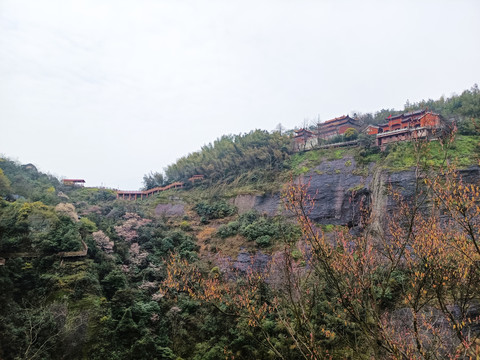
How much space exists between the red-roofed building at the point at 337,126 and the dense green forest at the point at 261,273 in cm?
868

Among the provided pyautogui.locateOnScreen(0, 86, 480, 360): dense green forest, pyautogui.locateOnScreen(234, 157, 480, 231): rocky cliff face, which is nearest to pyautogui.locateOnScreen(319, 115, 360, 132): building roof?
pyautogui.locateOnScreen(0, 86, 480, 360): dense green forest

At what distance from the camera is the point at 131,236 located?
65.6 feet

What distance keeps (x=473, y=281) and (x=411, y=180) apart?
16.2 m

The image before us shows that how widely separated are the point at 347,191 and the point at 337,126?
15621 mm

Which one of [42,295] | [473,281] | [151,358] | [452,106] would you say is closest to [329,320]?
[151,358]

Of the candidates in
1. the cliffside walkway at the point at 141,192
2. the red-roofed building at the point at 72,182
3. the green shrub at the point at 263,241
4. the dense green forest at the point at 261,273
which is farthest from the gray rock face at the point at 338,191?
the red-roofed building at the point at 72,182

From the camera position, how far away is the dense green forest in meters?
4.70

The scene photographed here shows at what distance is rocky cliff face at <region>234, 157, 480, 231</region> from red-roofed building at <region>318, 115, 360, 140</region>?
1052 cm

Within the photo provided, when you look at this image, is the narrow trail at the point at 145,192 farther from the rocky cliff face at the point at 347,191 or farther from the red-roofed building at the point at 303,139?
the red-roofed building at the point at 303,139

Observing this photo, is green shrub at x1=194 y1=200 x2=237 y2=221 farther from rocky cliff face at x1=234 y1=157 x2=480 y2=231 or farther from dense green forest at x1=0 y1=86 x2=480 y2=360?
rocky cliff face at x1=234 y1=157 x2=480 y2=231

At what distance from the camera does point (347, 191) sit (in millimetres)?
21859

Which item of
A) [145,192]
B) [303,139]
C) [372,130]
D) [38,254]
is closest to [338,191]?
[372,130]

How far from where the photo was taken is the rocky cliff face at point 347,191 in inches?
731

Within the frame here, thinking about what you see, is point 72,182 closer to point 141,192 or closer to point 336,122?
point 141,192
